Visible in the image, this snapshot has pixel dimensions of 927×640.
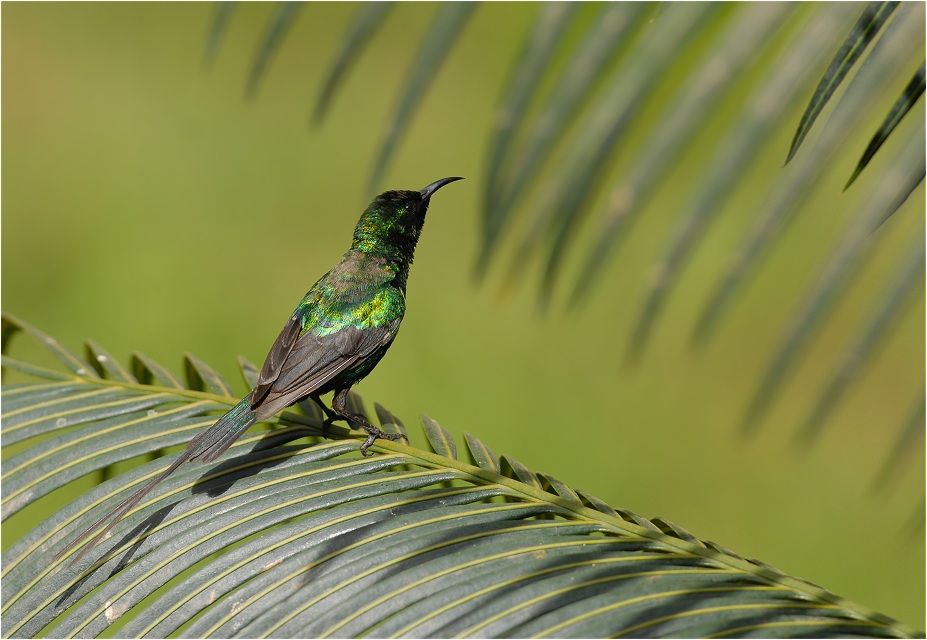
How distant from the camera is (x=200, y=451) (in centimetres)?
229

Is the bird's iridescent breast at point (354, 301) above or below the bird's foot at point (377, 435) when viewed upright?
above

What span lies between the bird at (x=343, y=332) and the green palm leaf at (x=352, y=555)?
9cm

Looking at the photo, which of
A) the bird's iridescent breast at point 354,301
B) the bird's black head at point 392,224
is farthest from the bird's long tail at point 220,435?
the bird's black head at point 392,224

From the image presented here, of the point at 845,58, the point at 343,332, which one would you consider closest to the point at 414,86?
the point at 845,58

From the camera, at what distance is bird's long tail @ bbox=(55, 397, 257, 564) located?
2.09m

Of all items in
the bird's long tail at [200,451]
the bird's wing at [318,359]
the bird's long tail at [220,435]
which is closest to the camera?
the bird's long tail at [200,451]

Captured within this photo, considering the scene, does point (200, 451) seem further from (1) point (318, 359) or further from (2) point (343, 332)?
(2) point (343, 332)

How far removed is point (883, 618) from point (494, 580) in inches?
31.7

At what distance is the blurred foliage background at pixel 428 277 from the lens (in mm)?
6375

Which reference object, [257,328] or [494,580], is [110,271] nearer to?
[257,328]

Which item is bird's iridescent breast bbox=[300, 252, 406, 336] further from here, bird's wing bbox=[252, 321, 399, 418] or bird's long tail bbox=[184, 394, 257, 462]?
bird's long tail bbox=[184, 394, 257, 462]

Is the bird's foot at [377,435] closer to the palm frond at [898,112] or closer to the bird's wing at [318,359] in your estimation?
the bird's wing at [318,359]

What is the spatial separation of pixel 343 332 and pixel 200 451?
0.83 metres

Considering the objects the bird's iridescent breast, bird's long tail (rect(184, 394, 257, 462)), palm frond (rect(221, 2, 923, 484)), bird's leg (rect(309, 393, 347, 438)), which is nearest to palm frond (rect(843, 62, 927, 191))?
palm frond (rect(221, 2, 923, 484))
